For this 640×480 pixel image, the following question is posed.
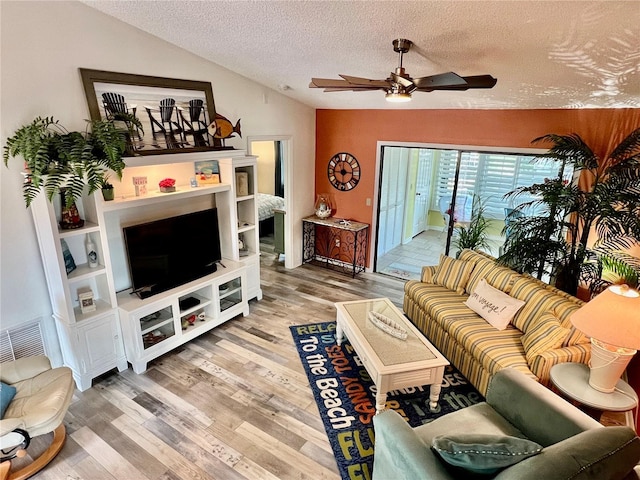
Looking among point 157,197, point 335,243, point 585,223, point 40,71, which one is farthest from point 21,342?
point 585,223

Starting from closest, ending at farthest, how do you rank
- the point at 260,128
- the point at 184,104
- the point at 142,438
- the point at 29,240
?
the point at 142,438
the point at 29,240
the point at 184,104
the point at 260,128

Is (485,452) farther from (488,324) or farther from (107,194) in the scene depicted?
(107,194)

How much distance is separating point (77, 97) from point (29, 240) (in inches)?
47.6

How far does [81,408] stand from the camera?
3.07 m

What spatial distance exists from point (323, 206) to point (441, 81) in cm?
376

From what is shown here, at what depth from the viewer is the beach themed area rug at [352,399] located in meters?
2.68

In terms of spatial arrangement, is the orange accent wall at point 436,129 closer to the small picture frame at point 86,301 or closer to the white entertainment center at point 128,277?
the white entertainment center at point 128,277

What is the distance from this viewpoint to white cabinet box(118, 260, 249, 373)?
3441 mm

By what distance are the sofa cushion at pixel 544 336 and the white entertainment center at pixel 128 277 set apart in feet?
9.64

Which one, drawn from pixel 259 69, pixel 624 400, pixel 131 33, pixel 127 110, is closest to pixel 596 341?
pixel 624 400

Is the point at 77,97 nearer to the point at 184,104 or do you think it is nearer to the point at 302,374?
the point at 184,104

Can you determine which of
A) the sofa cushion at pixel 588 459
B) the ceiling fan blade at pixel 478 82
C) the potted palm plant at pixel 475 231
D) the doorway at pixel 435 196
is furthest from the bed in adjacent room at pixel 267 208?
the sofa cushion at pixel 588 459

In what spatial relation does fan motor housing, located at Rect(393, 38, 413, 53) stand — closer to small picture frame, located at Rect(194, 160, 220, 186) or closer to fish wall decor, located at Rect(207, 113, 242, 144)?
fish wall decor, located at Rect(207, 113, 242, 144)

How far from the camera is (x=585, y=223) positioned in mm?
3469
